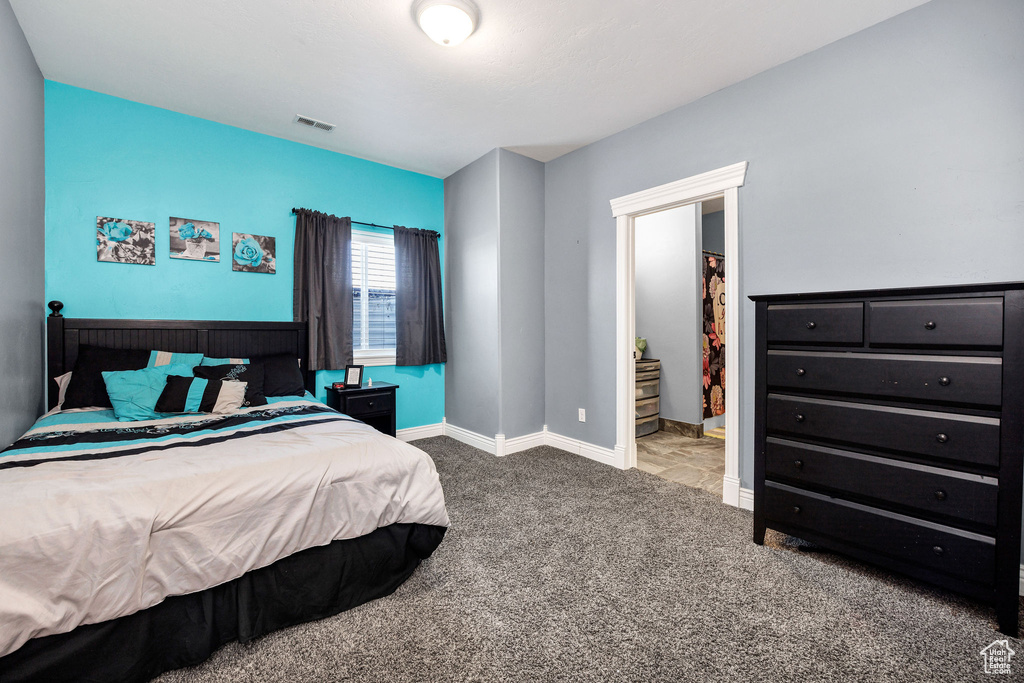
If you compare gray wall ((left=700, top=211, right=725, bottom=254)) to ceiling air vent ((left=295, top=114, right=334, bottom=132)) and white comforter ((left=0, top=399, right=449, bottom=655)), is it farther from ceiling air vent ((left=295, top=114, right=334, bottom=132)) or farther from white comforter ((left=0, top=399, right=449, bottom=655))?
white comforter ((left=0, top=399, right=449, bottom=655))

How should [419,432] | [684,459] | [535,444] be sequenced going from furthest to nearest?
[419,432] < [535,444] < [684,459]

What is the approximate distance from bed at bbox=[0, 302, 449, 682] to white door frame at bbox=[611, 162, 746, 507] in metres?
1.89

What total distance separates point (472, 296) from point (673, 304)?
7.11 feet

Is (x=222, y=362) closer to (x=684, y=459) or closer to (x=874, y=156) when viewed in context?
(x=684, y=459)

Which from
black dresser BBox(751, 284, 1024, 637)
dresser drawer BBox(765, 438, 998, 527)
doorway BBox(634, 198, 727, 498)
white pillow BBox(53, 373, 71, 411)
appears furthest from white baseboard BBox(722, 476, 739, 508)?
white pillow BBox(53, 373, 71, 411)

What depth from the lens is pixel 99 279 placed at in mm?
2934

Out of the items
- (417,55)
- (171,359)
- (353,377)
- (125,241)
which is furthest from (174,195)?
(417,55)

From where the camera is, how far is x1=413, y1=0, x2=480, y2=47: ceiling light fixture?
6.75 feet

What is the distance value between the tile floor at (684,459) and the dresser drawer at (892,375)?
1.20m

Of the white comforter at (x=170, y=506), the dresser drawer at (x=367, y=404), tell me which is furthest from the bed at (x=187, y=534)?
the dresser drawer at (x=367, y=404)

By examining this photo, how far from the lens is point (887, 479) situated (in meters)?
1.83

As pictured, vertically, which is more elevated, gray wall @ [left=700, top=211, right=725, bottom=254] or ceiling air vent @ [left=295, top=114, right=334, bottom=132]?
ceiling air vent @ [left=295, top=114, right=334, bottom=132]

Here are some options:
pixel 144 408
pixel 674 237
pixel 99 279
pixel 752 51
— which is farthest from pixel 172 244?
pixel 674 237

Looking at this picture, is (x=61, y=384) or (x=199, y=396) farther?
(x=61, y=384)
